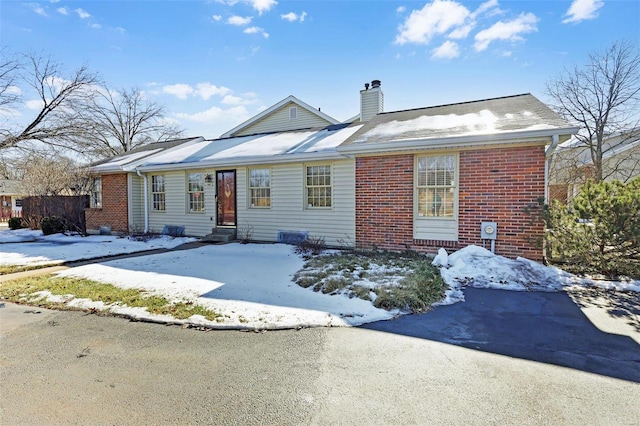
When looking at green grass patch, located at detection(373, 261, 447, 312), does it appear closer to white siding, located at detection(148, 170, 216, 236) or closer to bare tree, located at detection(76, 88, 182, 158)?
white siding, located at detection(148, 170, 216, 236)

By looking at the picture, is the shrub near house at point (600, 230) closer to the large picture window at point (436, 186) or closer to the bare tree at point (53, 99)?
the large picture window at point (436, 186)

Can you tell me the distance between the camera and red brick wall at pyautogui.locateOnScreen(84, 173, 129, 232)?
1342 cm

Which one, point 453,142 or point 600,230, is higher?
point 453,142

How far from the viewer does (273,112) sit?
16000 mm

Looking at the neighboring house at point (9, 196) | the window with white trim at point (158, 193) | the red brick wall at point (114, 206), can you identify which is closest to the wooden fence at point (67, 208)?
the red brick wall at point (114, 206)

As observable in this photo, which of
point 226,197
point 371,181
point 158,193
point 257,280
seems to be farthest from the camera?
point 158,193

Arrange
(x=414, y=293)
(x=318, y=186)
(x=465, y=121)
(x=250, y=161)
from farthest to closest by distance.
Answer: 1. (x=250, y=161)
2. (x=318, y=186)
3. (x=465, y=121)
4. (x=414, y=293)

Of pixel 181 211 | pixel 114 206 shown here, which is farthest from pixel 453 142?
pixel 114 206

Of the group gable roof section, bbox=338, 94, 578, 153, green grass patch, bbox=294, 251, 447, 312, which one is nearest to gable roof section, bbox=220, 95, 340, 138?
gable roof section, bbox=338, 94, 578, 153

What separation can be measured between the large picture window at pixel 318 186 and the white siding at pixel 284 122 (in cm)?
534

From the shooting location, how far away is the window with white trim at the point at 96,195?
1445 cm

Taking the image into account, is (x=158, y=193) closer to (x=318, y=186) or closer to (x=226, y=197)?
(x=226, y=197)

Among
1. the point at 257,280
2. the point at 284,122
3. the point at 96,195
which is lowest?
the point at 257,280

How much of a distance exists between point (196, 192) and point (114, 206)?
13.8 ft
